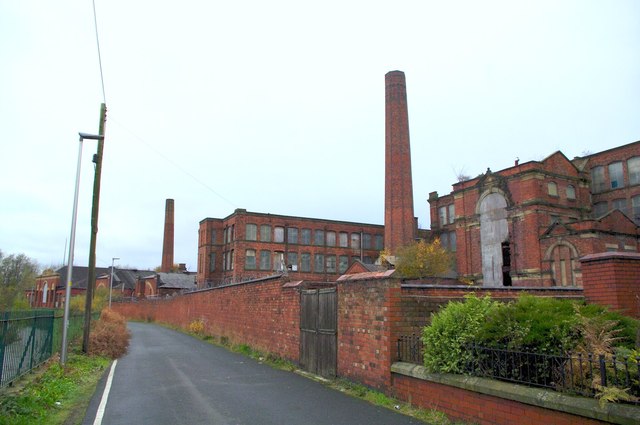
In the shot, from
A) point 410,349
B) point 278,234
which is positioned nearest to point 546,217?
point 278,234

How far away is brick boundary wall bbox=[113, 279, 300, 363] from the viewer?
15.2 m

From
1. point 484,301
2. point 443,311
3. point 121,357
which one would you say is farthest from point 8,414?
point 121,357

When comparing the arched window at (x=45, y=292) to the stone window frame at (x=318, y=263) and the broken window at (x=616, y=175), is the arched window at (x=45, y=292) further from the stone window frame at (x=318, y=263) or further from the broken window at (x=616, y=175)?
the broken window at (x=616, y=175)

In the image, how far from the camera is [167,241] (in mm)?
80250

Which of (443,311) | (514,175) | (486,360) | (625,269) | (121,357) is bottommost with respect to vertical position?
(121,357)

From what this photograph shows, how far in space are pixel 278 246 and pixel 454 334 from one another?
192ft

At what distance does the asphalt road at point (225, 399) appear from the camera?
807 cm

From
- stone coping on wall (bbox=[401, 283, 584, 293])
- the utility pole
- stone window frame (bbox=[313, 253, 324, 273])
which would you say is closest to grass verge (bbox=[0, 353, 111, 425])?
the utility pole

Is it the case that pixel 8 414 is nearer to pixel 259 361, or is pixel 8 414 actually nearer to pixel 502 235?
pixel 259 361

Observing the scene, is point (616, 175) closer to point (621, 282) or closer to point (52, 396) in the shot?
point (621, 282)

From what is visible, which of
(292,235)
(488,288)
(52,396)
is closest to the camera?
(52,396)

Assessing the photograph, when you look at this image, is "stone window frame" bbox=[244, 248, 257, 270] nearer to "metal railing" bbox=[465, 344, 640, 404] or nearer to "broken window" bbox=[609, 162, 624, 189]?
"broken window" bbox=[609, 162, 624, 189]

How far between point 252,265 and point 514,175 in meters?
34.4

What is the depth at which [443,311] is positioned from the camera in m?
8.44
